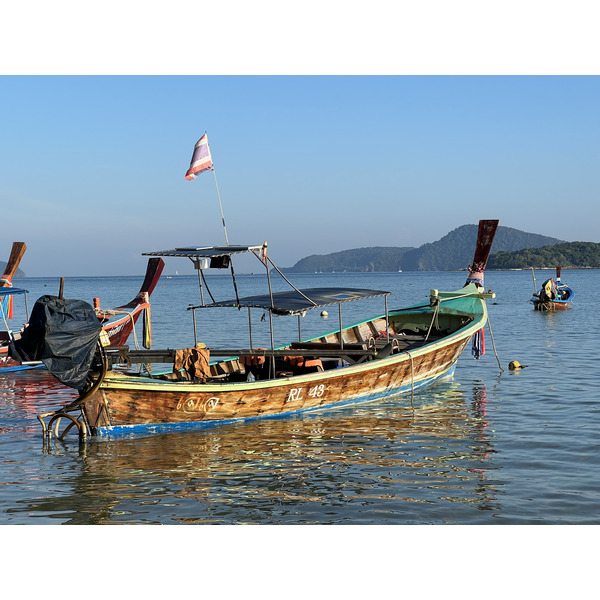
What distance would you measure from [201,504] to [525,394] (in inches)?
453

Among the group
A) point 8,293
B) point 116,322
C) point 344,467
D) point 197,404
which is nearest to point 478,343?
point 197,404

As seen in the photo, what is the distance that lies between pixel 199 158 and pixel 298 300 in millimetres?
4070

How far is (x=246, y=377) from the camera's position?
17297 mm

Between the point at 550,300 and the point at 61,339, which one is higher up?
the point at 61,339

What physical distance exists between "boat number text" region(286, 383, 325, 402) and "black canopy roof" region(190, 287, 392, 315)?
1.79 m

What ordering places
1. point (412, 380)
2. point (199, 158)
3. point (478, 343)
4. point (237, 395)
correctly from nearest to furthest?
point (237, 395)
point (199, 158)
point (412, 380)
point (478, 343)

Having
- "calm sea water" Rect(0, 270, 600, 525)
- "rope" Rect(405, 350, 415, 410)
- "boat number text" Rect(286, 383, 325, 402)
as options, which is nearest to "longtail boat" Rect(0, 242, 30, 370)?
"calm sea water" Rect(0, 270, 600, 525)

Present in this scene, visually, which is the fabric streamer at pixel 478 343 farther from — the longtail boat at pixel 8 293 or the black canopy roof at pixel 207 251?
the longtail boat at pixel 8 293

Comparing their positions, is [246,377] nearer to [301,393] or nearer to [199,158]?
[301,393]

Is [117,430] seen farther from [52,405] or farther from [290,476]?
[52,405]

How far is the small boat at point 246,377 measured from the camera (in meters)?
13.6

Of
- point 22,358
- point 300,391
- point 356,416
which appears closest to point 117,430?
point 22,358

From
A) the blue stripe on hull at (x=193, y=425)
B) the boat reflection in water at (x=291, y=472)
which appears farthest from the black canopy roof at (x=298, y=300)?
the boat reflection in water at (x=291, y=472)

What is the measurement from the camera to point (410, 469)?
1173 cm
